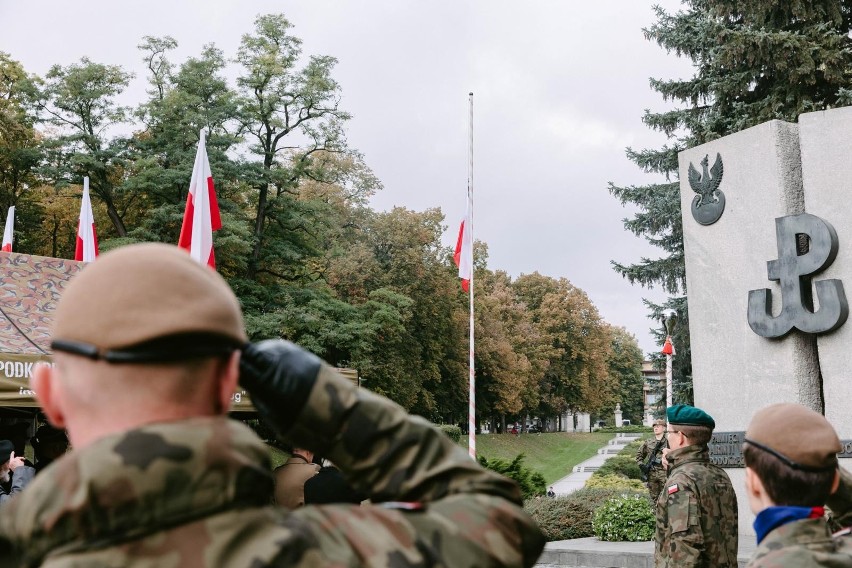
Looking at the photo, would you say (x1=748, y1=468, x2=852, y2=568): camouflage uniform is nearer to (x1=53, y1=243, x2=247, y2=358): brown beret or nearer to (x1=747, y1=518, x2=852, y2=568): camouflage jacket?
(x1=747, y1=518, x2=852, y2=568): camouflage jacket

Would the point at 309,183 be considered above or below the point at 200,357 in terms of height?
above

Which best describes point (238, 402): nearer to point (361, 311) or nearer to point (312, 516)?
point (312, 516)

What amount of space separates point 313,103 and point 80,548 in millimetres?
33789

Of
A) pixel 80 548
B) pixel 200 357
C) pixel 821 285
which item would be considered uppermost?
pixel 821 285

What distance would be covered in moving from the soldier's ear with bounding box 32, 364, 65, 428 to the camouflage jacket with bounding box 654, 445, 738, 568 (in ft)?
14.3

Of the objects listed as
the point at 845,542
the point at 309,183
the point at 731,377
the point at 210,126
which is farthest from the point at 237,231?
the point at 845,542

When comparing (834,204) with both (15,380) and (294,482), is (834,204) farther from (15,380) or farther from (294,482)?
(15,380)

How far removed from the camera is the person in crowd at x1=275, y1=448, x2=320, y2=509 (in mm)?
4980

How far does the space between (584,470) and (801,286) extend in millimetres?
37039

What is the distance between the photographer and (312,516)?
128 centimetres

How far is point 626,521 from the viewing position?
41.7 feet

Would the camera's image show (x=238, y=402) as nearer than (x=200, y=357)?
No

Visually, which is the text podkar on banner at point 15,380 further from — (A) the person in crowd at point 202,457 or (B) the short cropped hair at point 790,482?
(A) the person in crowd at point 202,457

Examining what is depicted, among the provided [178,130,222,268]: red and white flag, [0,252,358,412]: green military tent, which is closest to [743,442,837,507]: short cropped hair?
[0,252,358,412]: green military tent
